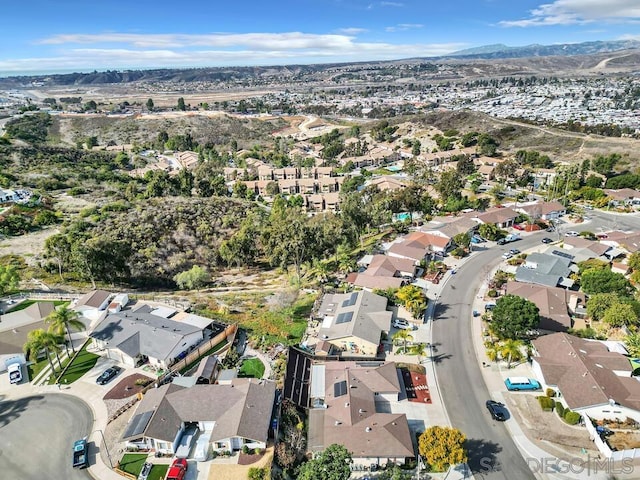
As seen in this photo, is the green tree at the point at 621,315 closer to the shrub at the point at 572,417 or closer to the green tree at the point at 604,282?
the green tree at the point at 604,282

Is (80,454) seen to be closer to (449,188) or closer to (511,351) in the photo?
(511,351)

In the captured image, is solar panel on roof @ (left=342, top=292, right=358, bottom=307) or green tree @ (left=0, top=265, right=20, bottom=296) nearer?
solar panel on roof @ (left=342, top=292, right=358, bottom=307)

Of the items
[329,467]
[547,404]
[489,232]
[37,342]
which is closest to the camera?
[329,467]

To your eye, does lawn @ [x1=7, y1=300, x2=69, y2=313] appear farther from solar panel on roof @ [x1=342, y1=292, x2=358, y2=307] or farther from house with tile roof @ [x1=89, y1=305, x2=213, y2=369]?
solar panel on roof @ [x1=342, y1=292, x2=358, y2=307]

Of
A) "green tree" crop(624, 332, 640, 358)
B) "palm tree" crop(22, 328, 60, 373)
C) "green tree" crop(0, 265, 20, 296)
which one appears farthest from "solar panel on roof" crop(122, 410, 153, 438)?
"green tree" crop(624, 332, 640, 358)

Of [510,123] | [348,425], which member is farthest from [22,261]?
[510,123]

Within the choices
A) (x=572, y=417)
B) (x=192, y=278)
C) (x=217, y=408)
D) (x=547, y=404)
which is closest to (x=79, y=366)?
(x=217, y=408)
